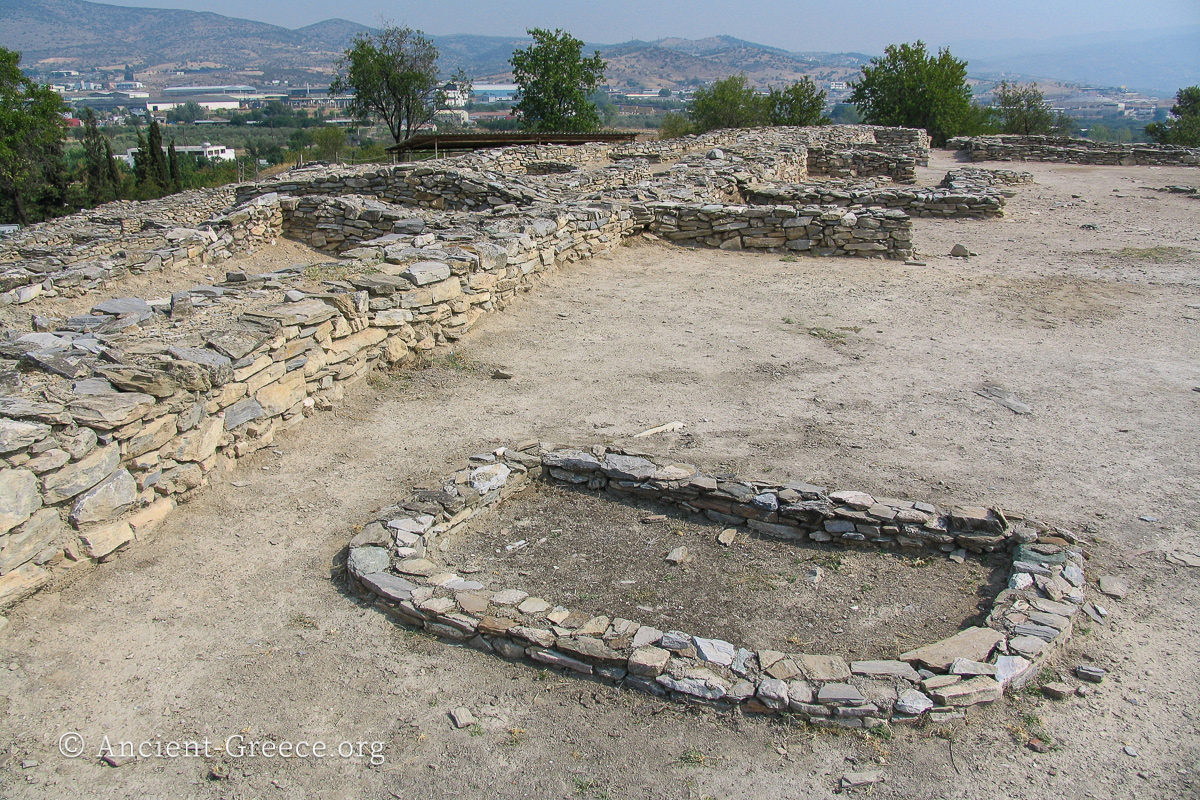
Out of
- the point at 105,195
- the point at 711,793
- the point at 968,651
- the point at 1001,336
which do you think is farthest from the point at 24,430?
the point at 105,195

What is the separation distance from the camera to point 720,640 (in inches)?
152

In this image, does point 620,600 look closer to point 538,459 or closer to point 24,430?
point 538,459

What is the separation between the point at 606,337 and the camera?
8750 millimetres

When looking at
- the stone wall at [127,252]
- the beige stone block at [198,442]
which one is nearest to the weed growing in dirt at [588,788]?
the beige stone block at [198,442]

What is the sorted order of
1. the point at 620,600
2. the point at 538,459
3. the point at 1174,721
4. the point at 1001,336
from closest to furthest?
the point at 1174,721, the point at 620,600, the point at 538,459, the point at 1001,336

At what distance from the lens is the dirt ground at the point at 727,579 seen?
414cm

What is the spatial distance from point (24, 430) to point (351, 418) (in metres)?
2.75

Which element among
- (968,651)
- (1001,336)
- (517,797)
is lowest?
(517,797)

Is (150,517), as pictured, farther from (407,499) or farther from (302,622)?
(407,499)

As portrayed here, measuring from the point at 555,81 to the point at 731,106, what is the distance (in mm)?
11141

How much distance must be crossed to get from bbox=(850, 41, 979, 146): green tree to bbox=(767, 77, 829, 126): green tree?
3924mm

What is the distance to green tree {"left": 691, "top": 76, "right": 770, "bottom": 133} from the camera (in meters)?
44.3

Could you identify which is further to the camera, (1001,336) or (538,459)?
(1001,336)

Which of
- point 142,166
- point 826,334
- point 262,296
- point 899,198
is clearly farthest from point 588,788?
point 142,166
